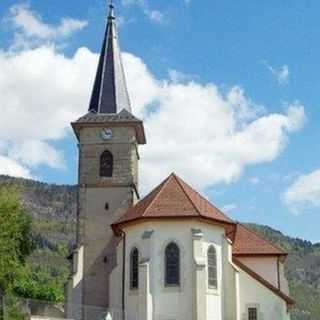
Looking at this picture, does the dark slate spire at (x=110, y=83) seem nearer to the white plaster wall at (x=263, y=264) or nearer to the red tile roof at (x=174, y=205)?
the red tile roof at (x=174, y=205)

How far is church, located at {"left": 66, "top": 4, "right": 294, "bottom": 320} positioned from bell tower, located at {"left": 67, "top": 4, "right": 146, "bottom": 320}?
0.07m

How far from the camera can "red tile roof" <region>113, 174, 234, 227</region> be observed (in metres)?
37.3

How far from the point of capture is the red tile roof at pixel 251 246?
45312 mm

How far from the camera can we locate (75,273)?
44.3m

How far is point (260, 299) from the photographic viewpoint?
129 ft

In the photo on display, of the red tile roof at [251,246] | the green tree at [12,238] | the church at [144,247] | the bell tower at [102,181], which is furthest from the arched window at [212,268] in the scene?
the green tree at [12,238]

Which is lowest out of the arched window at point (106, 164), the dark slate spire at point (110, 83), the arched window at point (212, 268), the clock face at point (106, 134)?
the arched window at point (212, 268)

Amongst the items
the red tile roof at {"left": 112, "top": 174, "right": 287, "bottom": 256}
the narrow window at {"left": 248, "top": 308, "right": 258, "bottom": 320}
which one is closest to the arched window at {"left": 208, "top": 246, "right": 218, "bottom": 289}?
the red tile roof at {"left": 112, "top": 174, "right": 287, "bottom": 256}

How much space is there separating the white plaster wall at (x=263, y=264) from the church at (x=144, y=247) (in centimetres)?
7

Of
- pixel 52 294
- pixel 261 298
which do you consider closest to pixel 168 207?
pixel 261 298

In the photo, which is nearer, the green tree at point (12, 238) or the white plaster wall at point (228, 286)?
the white plaster wall at point (228, 286)

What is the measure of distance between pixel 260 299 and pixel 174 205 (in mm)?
7467

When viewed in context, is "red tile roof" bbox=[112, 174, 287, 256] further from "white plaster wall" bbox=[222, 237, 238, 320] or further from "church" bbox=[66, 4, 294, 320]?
"white plaster wall" bbox=[222, 237, 238, 320]

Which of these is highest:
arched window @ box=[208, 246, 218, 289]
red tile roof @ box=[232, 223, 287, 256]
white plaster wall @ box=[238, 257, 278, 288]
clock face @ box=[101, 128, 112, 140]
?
clock face @ box=[101, 128, 112, 140]
